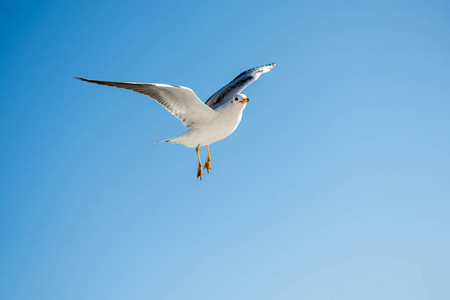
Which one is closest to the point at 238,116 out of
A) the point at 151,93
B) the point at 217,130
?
the point at 217,130

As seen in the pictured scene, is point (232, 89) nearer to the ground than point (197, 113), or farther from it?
farther from it

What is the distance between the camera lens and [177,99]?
25.3 feet

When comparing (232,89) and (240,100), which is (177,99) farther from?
(232,89)

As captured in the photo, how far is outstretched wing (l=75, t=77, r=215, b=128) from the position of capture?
7.19m

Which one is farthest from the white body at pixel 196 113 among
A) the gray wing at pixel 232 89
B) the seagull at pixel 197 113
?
the gray wing at pixel 232 89

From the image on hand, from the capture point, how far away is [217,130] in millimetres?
7781

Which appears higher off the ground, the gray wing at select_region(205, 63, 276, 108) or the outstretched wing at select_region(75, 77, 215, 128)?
the gray wing at select_region(205, 63, 276, 108)

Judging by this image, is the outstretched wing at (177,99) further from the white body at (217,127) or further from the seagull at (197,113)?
the white body at (217,127)

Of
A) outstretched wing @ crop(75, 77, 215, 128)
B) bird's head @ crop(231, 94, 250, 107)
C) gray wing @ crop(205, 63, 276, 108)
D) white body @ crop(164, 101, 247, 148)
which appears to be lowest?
white body @ crop(164, 101, 247, 148)

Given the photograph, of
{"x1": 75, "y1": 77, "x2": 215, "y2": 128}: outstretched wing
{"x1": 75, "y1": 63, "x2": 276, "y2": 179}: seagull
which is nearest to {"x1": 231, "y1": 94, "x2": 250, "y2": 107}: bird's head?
{"x1": 75, "y1": 63, "x2": 276, "y2": 179}: seagull

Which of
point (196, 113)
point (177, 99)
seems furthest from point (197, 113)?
point (177, 99)

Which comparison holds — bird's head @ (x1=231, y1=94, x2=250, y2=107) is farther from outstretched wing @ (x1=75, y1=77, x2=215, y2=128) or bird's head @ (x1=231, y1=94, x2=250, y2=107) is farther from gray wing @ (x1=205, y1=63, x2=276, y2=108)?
gray wing @ (x1=205, y1=63, x2=276, y2=108)

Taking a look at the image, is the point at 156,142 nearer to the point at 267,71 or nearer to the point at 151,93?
the point at 151,93

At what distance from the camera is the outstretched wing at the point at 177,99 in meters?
7.19
